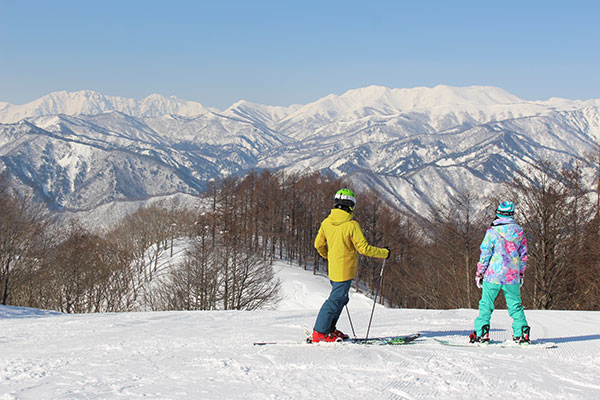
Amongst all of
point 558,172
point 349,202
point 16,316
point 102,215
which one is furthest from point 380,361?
point 102,215

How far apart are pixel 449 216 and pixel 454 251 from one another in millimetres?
4162

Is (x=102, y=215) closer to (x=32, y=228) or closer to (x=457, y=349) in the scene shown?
(x=32, y=228)

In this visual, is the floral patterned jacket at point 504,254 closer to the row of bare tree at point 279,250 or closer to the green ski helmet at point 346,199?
the green ski helmet at point 346,199

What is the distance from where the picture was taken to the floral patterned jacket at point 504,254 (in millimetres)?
6930

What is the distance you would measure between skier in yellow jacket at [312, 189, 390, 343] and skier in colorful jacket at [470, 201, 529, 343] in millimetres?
1641

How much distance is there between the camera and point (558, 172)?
2380 centimetres

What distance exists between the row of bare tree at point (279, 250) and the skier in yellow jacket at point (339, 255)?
16927 millimetres

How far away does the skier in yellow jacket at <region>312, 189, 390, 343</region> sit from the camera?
672cm

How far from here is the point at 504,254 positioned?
6.96 m

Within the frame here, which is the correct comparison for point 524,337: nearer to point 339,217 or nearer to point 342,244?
point 342,244

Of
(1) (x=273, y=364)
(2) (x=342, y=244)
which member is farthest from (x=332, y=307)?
(1) (x=273, y=364)

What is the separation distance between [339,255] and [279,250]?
59.8 metres

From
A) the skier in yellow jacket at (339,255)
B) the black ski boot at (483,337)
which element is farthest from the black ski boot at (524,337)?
the skier in yellow jacket at (339,255)

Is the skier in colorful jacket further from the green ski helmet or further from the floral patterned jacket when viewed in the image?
the green ski helmet
